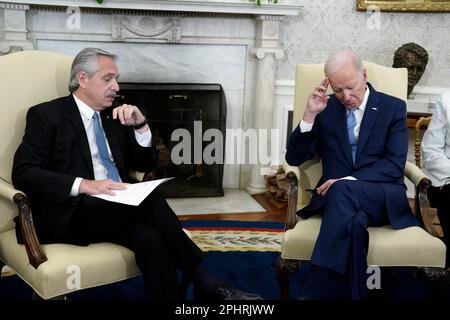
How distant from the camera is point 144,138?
2.69m

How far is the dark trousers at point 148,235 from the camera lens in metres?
2.30

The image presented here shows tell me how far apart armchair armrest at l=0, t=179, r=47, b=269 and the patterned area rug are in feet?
4.63

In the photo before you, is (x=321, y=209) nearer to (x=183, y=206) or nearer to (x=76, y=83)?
(x=76, y=83)

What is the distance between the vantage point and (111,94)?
2.61m

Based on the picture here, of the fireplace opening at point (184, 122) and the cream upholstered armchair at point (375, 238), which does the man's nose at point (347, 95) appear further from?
the fireplace opening at point (184, 122)

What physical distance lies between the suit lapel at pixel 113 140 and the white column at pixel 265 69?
2.19 meters

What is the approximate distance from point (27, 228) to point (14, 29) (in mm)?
2433

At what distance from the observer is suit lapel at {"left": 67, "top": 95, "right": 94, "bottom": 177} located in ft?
8.32

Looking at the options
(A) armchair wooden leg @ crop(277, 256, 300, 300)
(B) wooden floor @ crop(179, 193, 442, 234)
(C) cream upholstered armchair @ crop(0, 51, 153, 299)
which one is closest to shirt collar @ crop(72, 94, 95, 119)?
(C) cream upholstered armchair @ crop(0, 51, 153, 299)

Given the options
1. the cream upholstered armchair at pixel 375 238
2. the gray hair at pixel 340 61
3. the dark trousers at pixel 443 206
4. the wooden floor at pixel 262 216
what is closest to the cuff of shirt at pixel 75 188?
the cream upholstered armchair at pixel 375 238

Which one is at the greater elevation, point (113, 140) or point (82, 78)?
point (82, 78)

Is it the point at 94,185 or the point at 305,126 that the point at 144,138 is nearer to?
the point at 94,185

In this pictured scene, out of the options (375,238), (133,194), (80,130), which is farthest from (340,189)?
(80,130)

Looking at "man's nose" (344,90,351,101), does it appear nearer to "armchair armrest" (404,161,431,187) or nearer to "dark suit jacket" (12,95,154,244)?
"armchair armrest" (404,161,431,187)
